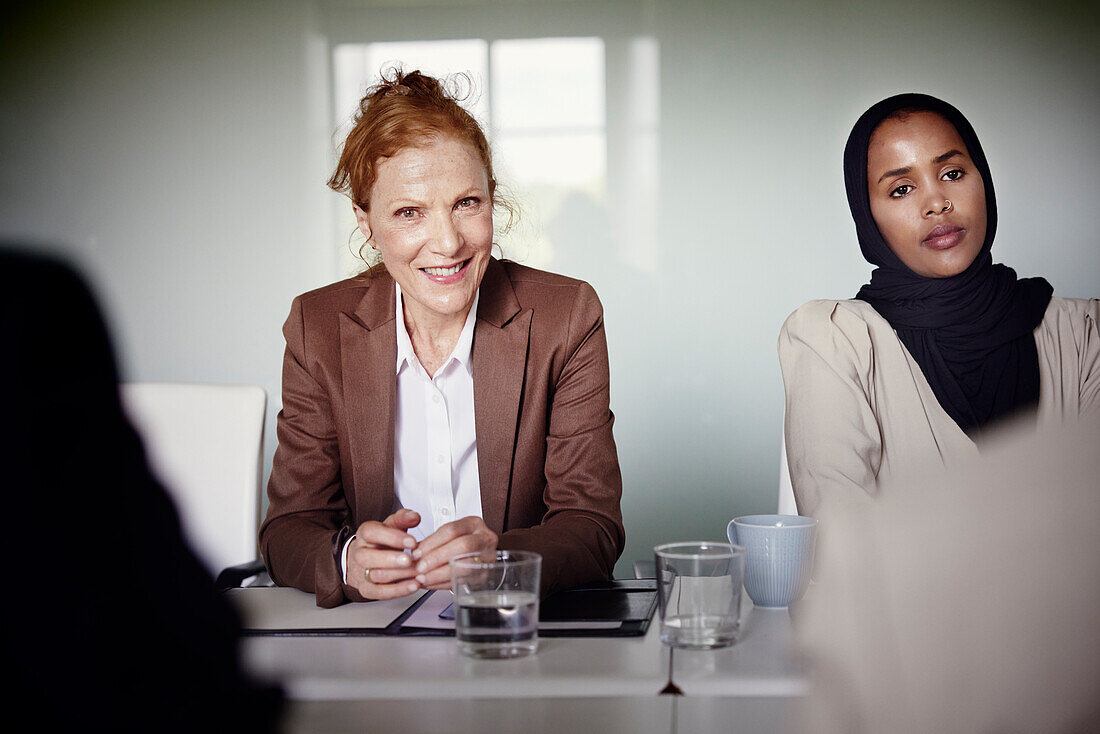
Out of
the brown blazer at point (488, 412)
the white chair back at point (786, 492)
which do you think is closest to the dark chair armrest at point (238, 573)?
the brown blazer at point (488, 412)

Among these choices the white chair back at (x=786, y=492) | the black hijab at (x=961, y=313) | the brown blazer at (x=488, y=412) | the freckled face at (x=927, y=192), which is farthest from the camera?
the freckled face at (x=927, y=192)

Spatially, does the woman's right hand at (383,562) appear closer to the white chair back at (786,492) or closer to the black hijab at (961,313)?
the white chair back at (786,492)

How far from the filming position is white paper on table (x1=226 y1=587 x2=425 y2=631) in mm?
1106

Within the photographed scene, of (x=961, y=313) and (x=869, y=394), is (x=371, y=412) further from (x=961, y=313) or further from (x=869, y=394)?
(x=961, y=313)

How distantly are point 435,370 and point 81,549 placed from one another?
4.14 ft

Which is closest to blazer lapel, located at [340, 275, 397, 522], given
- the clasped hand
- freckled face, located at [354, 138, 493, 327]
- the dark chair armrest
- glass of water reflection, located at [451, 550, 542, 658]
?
freckled face, located at [354, 138, 493, 327]

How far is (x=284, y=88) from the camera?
321 cm

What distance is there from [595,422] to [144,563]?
1.15 m

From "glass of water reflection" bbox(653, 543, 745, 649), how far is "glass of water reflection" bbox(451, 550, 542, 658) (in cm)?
13

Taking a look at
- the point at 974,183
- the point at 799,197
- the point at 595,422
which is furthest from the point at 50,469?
the point at 799,197

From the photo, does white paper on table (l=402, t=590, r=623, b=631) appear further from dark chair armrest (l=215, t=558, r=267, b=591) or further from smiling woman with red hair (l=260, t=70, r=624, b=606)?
dark chair armrest (l=215, t=558, r=267, b=591)

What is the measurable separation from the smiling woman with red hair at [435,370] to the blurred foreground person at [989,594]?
107 cm

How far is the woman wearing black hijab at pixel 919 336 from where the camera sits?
1.82m

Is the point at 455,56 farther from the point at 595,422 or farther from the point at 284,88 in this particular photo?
the point at 595,422
